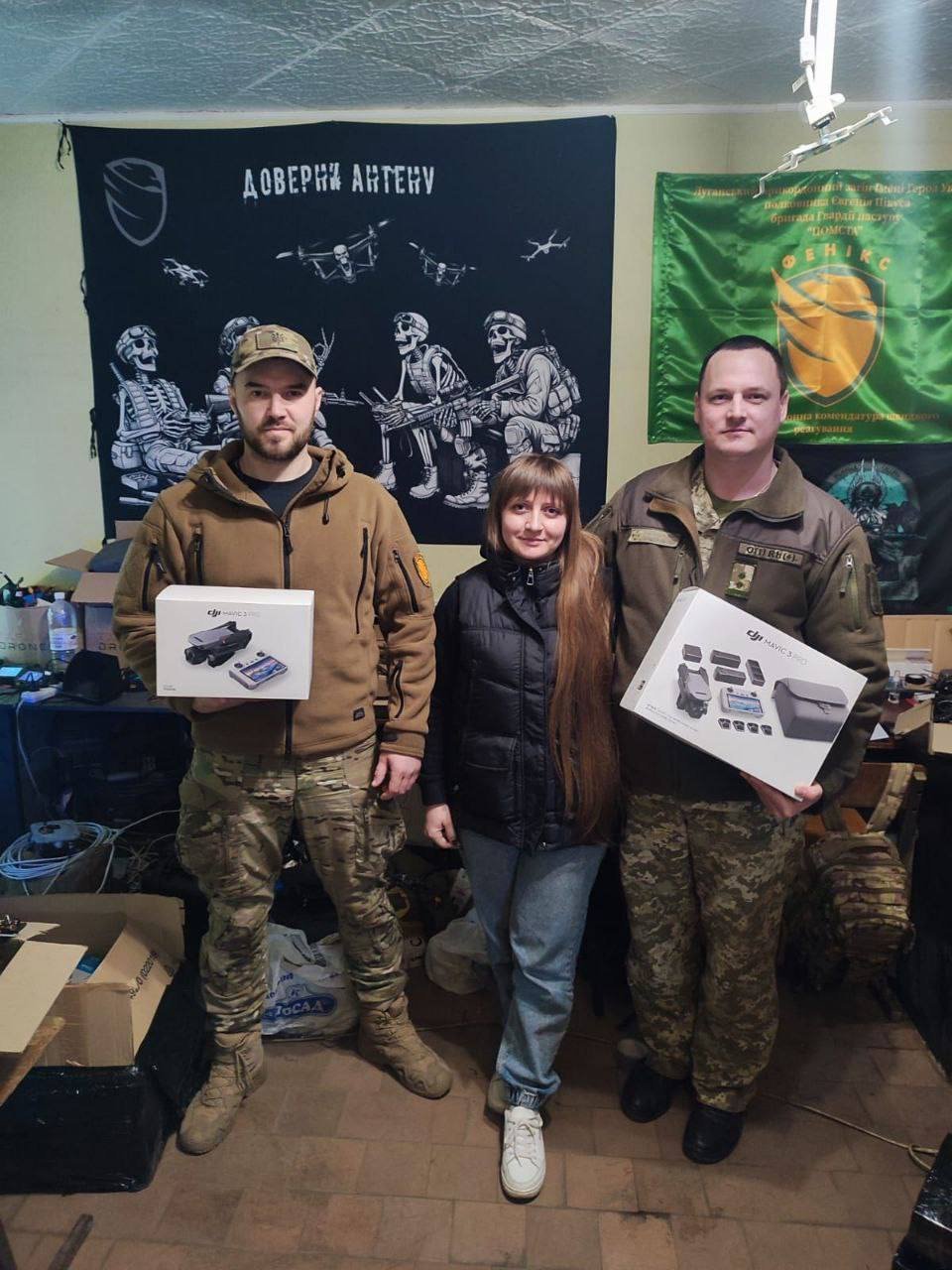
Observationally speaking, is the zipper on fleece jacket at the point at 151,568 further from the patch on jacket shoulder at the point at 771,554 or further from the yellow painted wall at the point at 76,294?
the yellow painted wall at the point at 76,294

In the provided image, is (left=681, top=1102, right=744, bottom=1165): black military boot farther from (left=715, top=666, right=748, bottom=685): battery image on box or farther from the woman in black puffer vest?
(left=715, top=666, right=748, bottom=685): battery image on box

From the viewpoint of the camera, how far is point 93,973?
1706 millimetres

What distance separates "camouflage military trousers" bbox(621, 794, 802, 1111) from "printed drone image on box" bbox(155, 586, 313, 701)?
31.3 inches

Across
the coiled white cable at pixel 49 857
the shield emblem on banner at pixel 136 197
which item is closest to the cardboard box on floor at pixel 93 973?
the coiled white cable at pixel 49 857


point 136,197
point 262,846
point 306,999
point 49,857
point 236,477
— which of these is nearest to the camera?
point 236,477

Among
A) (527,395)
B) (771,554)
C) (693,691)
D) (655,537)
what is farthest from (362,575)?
(527,395)

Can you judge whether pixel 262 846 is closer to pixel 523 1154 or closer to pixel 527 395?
pixel 523 1154

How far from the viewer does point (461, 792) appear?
1.66m

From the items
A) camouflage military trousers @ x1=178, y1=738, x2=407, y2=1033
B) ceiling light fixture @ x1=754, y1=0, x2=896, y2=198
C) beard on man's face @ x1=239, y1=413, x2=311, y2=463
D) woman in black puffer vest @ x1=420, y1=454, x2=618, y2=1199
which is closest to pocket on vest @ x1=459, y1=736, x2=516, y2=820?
woman in black puffer vest @ x1=420, y1=454, x2=618, y2=1199

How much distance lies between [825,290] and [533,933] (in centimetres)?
222

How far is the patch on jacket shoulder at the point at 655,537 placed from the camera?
5.20 feet

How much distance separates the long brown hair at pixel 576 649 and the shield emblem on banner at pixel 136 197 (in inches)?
74.7

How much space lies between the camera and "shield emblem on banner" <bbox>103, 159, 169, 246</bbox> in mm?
2578

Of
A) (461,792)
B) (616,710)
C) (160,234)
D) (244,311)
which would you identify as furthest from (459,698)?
(160,234)
